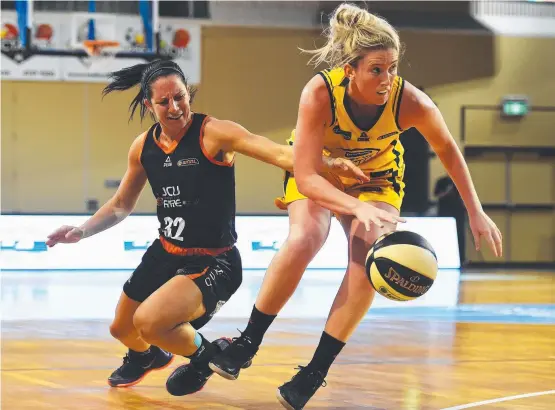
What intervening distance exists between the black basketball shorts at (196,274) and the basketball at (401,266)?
92 centimetres

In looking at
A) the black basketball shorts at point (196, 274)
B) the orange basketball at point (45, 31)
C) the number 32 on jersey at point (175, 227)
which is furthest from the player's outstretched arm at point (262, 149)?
the orange basketball at point (45, 31)

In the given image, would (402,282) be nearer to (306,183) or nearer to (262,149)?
(306,183)

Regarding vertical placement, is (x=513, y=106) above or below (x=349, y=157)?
below

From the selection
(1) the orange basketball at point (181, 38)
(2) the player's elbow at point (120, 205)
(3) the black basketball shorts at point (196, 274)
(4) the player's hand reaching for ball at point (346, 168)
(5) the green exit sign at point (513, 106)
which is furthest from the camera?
(5) the green exit sign at point (513, 106)

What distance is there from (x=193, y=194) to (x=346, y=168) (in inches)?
37.7

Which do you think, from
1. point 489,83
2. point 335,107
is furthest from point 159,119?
point 489,83

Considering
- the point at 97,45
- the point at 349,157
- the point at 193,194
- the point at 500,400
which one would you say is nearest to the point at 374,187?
the point at 349,157

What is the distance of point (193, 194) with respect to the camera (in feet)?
16.5

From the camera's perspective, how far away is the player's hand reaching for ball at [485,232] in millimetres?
4594

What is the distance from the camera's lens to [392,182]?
4875 millimetres

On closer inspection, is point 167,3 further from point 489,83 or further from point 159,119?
point 159,119

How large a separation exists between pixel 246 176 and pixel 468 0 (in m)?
4.85

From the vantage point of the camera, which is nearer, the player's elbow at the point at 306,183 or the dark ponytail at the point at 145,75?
the player's elbow at the point at 306,183

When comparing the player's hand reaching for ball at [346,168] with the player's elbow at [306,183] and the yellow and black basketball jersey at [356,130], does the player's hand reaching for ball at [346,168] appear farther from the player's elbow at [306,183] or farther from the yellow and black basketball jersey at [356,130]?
the yellow and black basketball jersey at [356,130]
